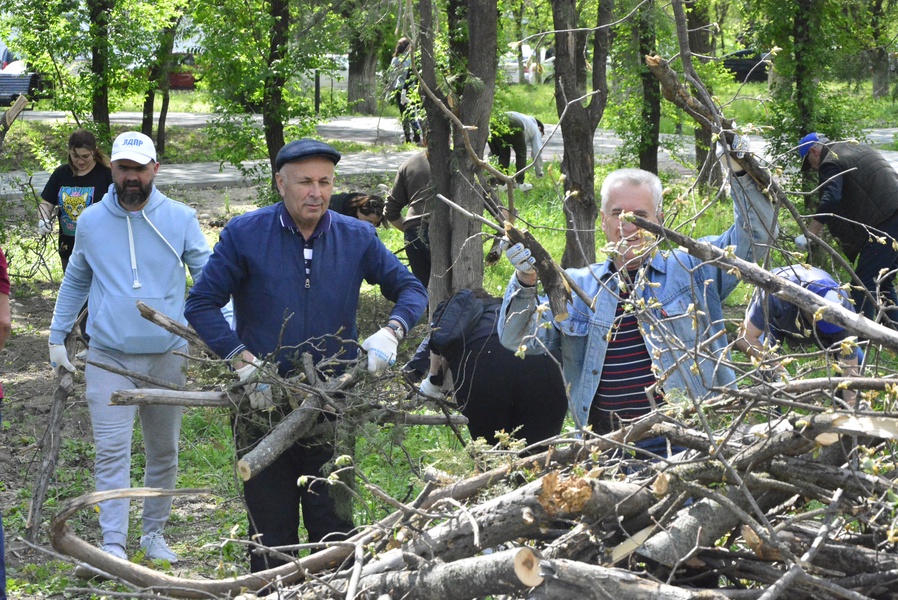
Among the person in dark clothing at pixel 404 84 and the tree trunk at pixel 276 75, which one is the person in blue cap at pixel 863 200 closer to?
the person in dark clothing at pixel 404 84

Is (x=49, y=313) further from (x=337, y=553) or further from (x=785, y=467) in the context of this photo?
(x=785, y=467)

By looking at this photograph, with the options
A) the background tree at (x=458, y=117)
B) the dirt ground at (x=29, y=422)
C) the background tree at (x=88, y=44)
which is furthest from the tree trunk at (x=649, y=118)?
the dirt ground at (x=29, y=422)

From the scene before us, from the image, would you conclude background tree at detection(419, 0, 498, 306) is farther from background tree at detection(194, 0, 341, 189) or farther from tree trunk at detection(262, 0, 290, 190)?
tree trunk at detection(262, 0, 290, 190)

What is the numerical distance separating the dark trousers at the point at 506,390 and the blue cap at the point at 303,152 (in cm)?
92

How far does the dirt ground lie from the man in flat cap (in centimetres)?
90

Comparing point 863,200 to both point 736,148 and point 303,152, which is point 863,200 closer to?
point 736,148

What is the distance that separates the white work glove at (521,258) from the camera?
294 cm

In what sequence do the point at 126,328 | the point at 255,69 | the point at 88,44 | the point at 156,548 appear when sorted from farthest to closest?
the point at 88,44 < the point at 255,69 < the point at 156,548 < the point at 126,328

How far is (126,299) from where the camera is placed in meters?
4.54

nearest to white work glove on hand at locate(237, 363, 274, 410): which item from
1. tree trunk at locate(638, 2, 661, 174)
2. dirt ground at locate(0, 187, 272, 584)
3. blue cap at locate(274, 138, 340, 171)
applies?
blue cap at locate(274, 138, 340, 171)

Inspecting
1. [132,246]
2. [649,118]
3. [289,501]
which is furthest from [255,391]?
[649,118]

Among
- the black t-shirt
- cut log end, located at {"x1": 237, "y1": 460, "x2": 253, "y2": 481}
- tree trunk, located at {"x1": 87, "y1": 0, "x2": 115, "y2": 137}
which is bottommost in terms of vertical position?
cut log end, located at {"x1": 237, "y1": 460, "x2": 253, "y2": 481}

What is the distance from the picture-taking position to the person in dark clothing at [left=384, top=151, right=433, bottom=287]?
7.39 metres

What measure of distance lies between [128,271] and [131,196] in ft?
1.08
